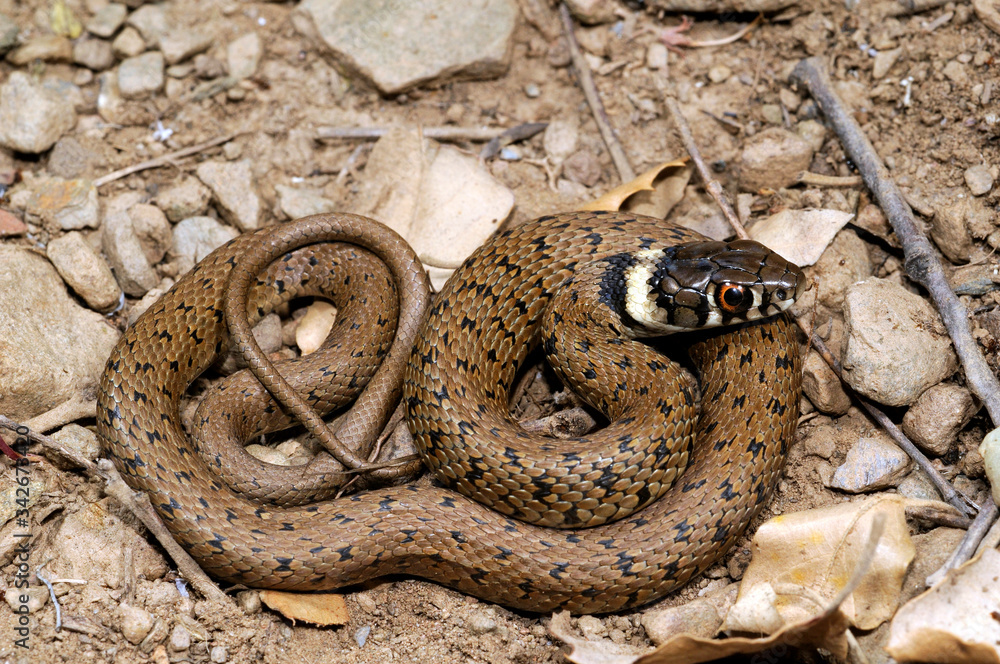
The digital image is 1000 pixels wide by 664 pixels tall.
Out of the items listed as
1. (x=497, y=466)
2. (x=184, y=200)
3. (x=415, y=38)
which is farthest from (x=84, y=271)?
(x=497, y=466)

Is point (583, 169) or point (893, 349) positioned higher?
point (583, 169)

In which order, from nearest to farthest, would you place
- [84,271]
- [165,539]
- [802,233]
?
[165,539], [802,233], [84,271]

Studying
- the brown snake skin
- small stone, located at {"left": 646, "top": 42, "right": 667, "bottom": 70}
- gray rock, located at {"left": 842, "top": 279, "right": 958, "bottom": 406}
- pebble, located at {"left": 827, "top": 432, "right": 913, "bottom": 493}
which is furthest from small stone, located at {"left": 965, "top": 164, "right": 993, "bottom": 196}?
small stone, located at {"left": 646, "top": 42, "right": 667, "bottom": 70}

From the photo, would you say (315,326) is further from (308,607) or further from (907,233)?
(907,233)

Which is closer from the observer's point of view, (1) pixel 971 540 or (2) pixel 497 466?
(1) pixel 971 540

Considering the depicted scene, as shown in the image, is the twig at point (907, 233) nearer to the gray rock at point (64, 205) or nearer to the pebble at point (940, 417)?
the pebble at point (940, 417)

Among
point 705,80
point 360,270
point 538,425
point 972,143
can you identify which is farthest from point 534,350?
point 972,143

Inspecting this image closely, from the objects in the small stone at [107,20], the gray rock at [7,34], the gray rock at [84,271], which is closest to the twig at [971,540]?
the gray rock at [84,271]
